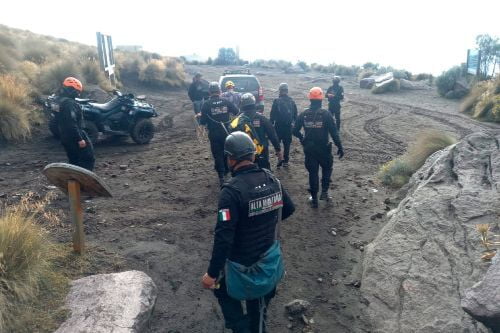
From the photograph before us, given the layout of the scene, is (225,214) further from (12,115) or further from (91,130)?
(12,115)

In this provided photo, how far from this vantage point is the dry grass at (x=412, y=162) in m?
8.13

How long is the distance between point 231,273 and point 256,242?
32 cm

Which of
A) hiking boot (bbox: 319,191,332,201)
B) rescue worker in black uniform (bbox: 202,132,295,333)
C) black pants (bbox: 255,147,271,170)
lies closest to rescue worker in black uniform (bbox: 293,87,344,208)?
hiking boot (bbox: 319,191,332,201)

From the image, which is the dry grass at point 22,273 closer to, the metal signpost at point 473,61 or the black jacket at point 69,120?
the black jacket at point 69,120

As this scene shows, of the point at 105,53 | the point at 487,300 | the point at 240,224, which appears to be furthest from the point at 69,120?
the point at 105,53

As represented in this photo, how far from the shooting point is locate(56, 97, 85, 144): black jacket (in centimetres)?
669

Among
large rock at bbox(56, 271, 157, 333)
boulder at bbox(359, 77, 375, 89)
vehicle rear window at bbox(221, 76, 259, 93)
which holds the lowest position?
large rock at bbox(56, 271, 157, 333)

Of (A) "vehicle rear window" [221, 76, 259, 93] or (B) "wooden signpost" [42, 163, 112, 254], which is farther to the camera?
(A) "vehicle rear window" [221, 76, 259, 93]

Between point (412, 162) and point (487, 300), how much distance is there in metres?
5.50

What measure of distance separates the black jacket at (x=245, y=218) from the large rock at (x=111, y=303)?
1019mm

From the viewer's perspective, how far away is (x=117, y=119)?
1058 cm

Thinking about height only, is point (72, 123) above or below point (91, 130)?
above

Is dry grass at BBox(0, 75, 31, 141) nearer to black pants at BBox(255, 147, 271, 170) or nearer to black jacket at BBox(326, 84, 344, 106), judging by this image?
black pants at BBox(255, 147, 271, 170)

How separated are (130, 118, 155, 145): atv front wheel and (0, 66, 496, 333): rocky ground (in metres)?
0.24
